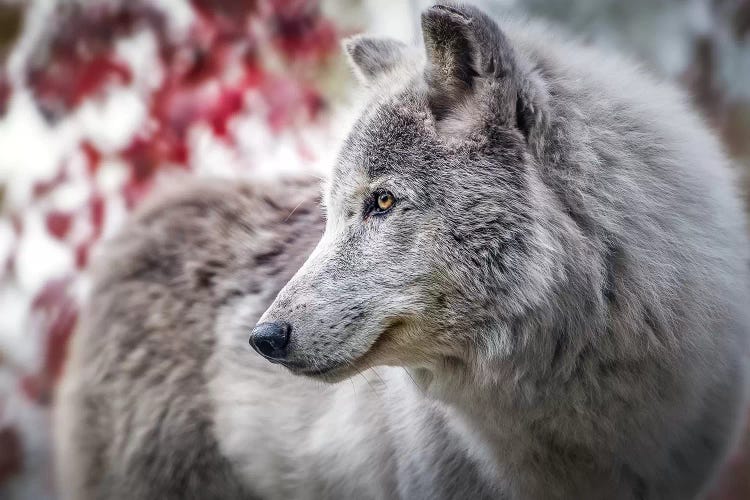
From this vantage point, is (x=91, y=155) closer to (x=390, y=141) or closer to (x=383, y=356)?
(x=390, y=141)

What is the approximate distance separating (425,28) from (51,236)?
7.18ft

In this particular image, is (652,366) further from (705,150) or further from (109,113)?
(109,113)

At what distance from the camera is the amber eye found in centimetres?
212

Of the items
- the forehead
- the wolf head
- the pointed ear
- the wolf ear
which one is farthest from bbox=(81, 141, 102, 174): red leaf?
the wolf ear

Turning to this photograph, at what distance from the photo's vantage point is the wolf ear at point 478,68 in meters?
1.96

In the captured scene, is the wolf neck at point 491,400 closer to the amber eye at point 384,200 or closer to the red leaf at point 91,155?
the amber eye at point 384,200

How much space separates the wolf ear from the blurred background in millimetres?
1341

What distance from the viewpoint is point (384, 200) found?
214cm

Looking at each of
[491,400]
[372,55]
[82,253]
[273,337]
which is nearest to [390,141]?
[372,55]

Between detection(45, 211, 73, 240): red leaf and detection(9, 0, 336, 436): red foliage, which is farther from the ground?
detection(9, 0, 336, 436): red foliage

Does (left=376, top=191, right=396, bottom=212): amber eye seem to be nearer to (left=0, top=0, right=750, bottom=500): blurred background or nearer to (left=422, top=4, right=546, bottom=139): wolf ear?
(left=422, top=4, right=546, bottom=139): wolf ear

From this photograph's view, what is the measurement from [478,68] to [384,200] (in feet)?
1.39

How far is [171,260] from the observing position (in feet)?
10.8

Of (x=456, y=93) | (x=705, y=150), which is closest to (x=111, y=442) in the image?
(x=456, y=93)
